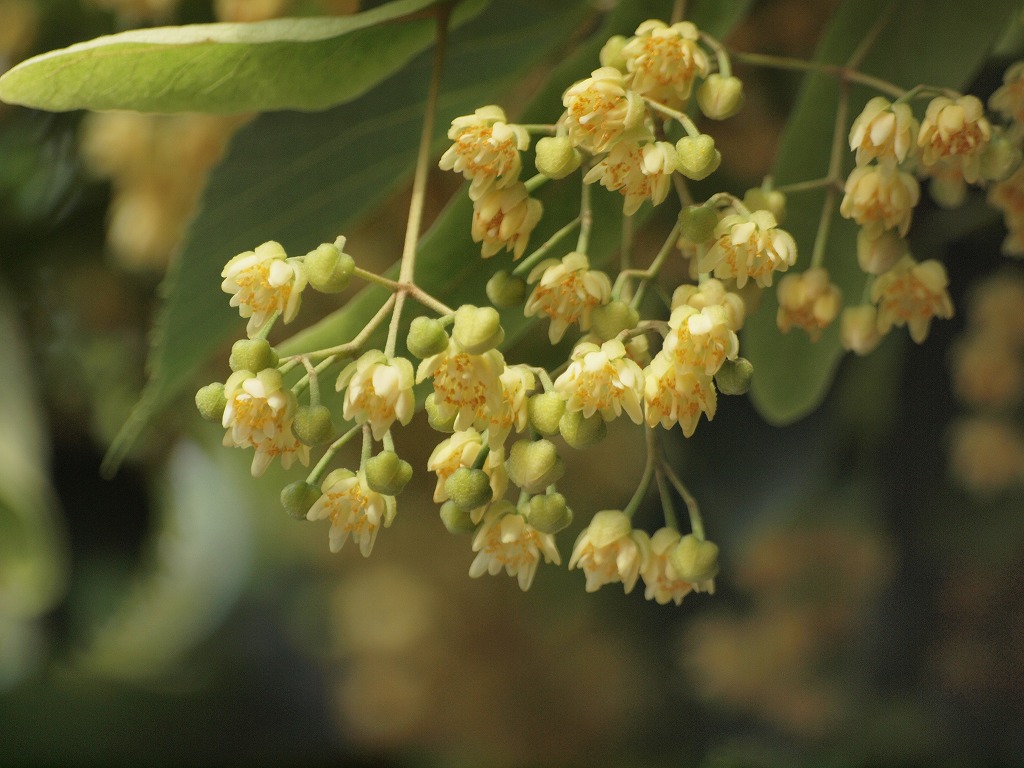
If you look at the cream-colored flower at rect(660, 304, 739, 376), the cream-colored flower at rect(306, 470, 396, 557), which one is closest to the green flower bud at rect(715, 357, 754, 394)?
the cream-colored flower at rect(660, 304, 739, 376)

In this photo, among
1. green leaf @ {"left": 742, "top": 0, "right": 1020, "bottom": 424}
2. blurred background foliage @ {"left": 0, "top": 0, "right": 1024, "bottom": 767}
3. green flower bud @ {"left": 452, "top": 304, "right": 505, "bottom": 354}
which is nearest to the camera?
green flower bud @ {"left": 452, "top": 304, "right": 505, "bottom": 354}

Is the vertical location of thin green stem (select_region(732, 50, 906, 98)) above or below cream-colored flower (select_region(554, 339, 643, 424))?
above

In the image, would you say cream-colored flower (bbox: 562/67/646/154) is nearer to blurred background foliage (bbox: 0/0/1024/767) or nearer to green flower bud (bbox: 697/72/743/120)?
green flower bud (bbox: 697/72/743/120)

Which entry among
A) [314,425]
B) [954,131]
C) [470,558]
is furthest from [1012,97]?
[470,558]

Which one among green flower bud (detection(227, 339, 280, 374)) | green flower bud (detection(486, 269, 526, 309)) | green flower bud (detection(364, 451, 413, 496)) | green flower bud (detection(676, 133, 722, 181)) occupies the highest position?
green flower bud (detection(676, 133, 722, 181))

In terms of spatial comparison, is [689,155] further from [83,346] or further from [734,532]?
[83,346]

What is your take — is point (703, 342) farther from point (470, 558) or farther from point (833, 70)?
point (470, 558)
